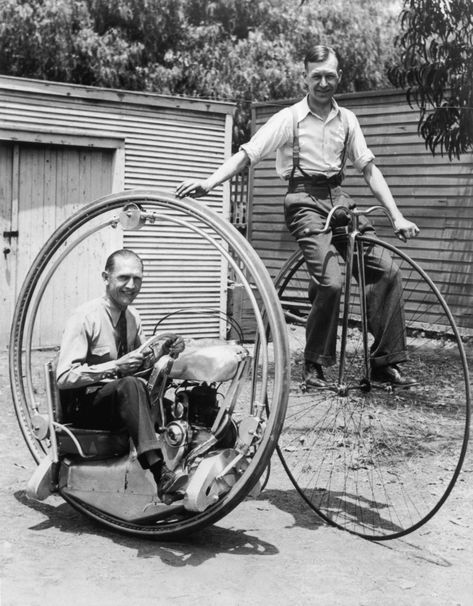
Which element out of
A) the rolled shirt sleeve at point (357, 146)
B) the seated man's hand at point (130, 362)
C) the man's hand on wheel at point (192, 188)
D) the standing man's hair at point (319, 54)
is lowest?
the seated man's hand at point (130, 362)

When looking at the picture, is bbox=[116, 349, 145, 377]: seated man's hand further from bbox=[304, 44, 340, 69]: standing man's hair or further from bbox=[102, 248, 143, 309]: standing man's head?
bbox=[304, 44, 340, 69]: standing man's hair

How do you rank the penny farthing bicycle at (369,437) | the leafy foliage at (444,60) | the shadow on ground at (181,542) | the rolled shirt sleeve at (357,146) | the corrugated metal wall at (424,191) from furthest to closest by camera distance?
the corrugated metal wall at (424,191) → the leafy foliage at (444,60) → the rolled shirt sleeve at (357,146) → the penny farthing bicycle at (369,437) → the shadow on ground at (181,542)

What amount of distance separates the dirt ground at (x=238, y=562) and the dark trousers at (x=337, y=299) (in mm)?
1020

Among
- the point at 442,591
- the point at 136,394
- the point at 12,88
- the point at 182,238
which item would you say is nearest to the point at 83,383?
the point at 136,394

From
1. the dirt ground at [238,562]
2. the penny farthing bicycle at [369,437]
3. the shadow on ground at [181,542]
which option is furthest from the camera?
the penny farthing bicycle at [369,437]

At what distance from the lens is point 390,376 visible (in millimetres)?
5363

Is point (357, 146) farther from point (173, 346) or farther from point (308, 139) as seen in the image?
point (173, 346)

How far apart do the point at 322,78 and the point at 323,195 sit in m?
0.66

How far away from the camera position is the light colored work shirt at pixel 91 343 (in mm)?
5066

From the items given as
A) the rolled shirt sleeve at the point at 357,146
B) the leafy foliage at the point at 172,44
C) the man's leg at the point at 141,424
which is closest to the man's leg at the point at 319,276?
A: the rolled shirt sleeve at the point at 357,146

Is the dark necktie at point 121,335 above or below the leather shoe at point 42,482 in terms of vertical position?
above

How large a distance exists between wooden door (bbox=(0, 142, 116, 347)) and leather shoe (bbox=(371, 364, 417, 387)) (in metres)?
7.36

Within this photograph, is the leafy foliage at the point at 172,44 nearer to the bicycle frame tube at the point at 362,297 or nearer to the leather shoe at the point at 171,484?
the bicycle frame tube at the point at 362,297

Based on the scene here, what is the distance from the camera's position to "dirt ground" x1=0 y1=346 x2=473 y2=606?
4.37 metres
